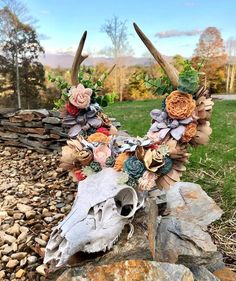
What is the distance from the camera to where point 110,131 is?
8.84ft

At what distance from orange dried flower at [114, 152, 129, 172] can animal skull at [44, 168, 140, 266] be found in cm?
3


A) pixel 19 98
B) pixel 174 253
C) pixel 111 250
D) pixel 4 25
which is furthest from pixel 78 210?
pixel 4 25

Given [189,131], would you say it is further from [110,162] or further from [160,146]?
[110,162]

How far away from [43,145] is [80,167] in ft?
9.82

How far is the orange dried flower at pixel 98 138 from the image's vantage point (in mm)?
2449

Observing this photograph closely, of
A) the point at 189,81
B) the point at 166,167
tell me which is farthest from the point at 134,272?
the point at 189,81

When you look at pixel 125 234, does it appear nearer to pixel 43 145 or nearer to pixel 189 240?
pixel 189 240

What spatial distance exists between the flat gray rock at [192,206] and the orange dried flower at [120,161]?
123 cm

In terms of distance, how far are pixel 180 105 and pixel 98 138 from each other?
1.74 feet

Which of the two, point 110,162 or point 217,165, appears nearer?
point 110,162

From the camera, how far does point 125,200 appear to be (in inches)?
87.9

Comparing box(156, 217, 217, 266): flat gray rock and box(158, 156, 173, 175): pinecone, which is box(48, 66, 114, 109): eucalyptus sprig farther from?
box(156, 217, 217, 266): flat gray rock

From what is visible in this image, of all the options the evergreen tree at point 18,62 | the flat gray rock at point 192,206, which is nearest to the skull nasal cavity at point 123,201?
the flat gray rock at point 192,206

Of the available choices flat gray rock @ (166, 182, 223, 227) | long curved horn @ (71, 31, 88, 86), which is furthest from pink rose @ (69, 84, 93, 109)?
flat gray rock @ (166, 182, 223, 227)
